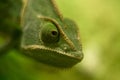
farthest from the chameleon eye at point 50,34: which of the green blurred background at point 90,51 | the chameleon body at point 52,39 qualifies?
the green blurred background at point 90,51

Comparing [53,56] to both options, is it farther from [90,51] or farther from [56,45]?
[90,51]

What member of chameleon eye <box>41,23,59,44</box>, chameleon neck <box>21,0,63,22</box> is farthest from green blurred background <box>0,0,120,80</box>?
chameleon eye <box>41,23,59,44</box>

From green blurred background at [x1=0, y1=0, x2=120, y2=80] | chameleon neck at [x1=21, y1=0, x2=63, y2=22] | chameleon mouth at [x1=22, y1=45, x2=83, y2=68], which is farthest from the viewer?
green blurred background at [x1=0, y1=0, x2=120, y2=80]

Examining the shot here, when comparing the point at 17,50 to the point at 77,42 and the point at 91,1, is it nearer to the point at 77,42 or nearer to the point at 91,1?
the point at 77,42

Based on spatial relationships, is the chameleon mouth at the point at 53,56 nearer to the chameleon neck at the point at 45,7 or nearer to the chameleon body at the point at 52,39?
the chameleon body at the point at 52,39

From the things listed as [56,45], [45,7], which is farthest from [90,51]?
[56,45]

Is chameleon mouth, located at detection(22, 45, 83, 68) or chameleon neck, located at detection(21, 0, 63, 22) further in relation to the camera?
chameleon neck, located at detection(21, 0, 63, 22)

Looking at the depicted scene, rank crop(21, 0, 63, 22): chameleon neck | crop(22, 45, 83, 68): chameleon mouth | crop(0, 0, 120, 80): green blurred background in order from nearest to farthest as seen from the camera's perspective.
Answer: crop(22, 45, 83, 68): chameleon mouth < crop(21, 0, 63, 22): chameleon neck < crop(0, 0, 120, 80): green blurred background

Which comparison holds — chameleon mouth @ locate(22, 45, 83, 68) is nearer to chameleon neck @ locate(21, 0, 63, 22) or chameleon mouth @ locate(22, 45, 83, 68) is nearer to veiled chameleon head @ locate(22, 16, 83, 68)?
veiled chameleon head @ locate(22, 16, 83, 68)
